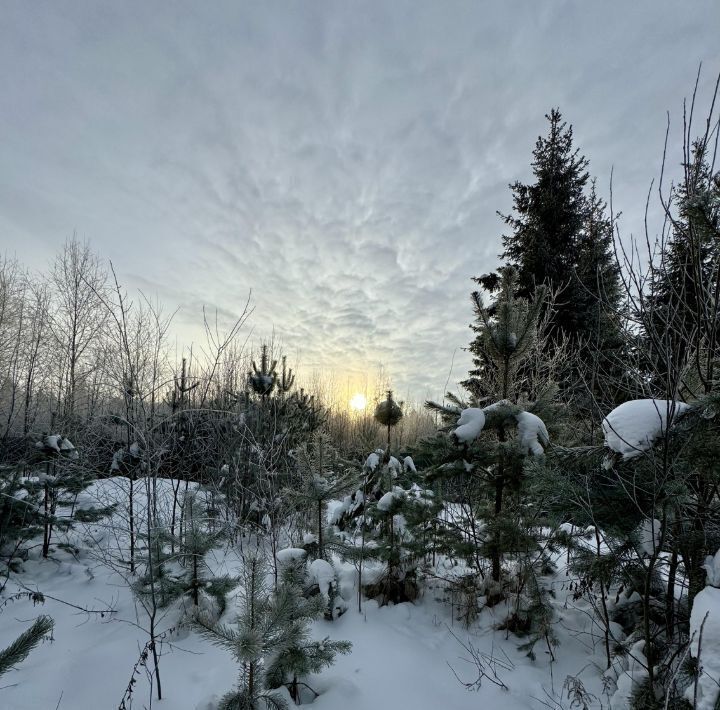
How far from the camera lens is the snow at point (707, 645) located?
1.39 meters

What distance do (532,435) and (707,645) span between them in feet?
5.58

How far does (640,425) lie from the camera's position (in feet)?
6.63

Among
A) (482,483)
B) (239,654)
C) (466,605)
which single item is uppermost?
(482,483)

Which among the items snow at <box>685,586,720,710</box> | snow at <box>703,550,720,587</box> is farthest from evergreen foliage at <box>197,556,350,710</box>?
snow at <box>703,550,720,587</box>

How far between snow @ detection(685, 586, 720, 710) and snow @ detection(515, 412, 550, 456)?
1.43m

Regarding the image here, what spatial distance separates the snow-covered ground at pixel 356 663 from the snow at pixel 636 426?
6.04ft

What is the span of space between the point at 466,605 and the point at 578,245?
11981 mm

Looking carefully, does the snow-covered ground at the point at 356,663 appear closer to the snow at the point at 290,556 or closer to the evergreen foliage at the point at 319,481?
the snow at the point at 290,556

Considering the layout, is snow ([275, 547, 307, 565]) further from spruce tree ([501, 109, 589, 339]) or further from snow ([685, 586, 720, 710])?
spruce tree ([501, 109, 589, 339])

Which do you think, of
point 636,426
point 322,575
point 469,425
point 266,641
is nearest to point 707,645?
point 636,426

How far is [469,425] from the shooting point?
323 centimetres

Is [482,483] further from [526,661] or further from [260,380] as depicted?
[260,380]

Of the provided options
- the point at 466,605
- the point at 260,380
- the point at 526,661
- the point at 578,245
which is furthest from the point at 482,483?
the point at 578,245

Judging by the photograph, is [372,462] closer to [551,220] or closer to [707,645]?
[707,645]
